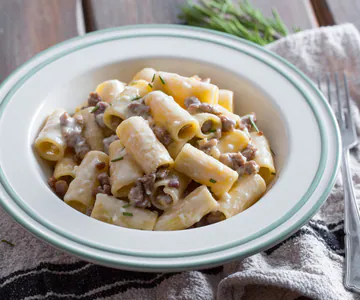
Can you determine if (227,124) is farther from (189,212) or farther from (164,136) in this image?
(189,212)

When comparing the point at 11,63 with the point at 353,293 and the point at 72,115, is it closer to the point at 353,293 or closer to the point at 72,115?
the point at 72,115

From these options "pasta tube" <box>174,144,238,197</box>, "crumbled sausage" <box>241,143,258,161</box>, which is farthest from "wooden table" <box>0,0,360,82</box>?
"pasta tube" <box>174,144,238,197</box>

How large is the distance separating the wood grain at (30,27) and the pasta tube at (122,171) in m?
1.11

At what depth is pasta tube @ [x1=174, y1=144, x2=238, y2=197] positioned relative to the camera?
76.0 inches

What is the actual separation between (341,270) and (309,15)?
180 centimetres

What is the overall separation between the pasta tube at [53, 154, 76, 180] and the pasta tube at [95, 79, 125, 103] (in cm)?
32

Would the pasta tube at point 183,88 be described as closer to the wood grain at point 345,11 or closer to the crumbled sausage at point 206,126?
the crumbled sausage at point 206,126

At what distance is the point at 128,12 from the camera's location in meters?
3.12

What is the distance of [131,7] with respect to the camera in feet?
10.3

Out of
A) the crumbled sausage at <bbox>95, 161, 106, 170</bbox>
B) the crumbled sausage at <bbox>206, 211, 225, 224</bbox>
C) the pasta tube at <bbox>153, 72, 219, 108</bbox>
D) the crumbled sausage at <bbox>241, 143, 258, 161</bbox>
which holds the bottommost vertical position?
the crumbled sausage at <bbox>206, 211, 225, 224</bbox>

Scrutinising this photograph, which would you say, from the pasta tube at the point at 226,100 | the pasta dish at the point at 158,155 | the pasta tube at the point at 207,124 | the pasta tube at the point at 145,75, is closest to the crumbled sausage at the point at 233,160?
the pasta dish at the point at 158,155

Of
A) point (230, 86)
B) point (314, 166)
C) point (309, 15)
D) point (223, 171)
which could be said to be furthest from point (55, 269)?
point (309, 15)

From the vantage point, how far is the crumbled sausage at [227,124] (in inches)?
84.1

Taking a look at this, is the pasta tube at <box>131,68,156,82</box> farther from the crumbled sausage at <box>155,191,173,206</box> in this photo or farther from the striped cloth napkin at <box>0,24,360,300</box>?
the striped cloth napkin at <box>0,24,360,300</box>
